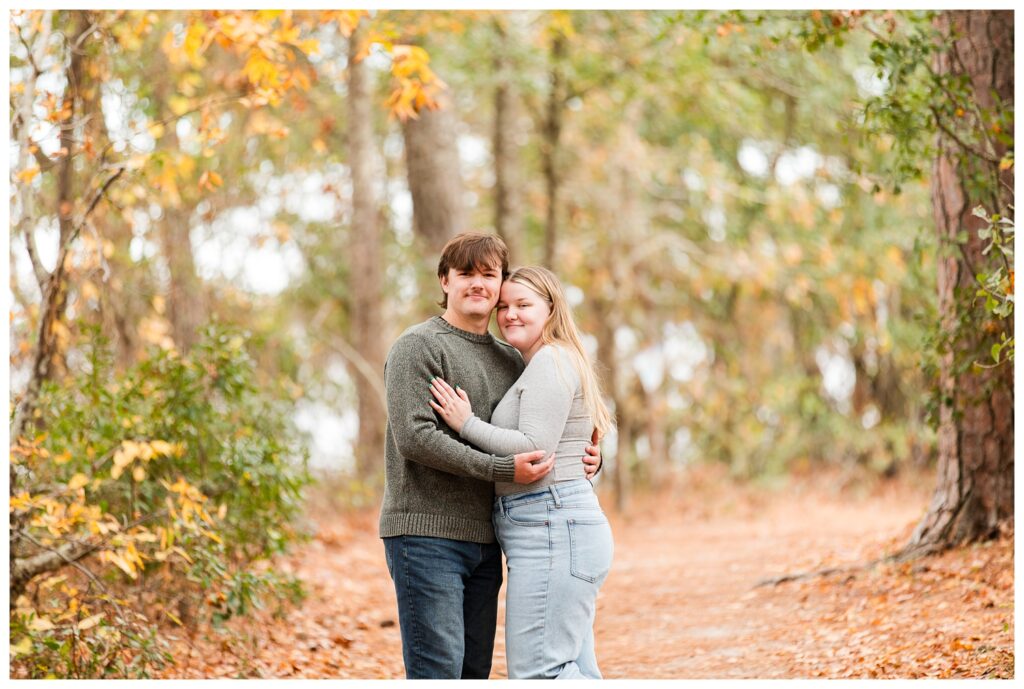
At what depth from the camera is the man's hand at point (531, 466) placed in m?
3.59

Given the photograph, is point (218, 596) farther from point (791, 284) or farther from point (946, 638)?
point (791, 284)

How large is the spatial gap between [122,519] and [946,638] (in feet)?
13.5

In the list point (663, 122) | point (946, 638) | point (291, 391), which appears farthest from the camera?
point (663, 122)

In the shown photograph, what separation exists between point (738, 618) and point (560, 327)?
3.42 m

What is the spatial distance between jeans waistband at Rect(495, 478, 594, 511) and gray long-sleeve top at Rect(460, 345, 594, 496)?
0.02 m

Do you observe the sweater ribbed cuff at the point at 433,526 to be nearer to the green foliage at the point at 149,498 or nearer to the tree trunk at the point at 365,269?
the green foliage at the point at 149,498

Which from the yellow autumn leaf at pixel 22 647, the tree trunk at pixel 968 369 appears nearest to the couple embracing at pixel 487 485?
the yellow autumn leaf at pixel 22 647

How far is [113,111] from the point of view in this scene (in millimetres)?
7172

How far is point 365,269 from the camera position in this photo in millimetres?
11969

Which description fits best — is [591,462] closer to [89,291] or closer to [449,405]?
[449,405]

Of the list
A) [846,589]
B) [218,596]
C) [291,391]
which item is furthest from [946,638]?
[291,391]

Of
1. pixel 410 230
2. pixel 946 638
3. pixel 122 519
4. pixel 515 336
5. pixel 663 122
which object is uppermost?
pixel 663 122

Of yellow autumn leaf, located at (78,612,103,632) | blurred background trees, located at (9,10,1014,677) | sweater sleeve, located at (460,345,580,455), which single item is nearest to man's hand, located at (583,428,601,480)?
sweater sleeve, located at (460,345,580,455)

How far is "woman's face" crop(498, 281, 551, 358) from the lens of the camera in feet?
12.7
